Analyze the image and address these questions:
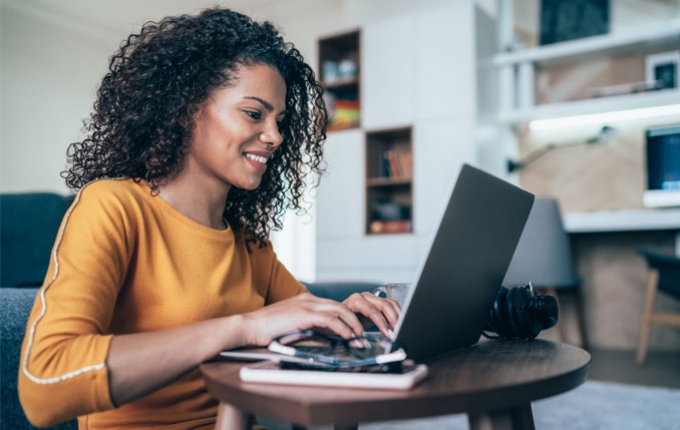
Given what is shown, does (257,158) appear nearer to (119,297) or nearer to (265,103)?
(265,103)

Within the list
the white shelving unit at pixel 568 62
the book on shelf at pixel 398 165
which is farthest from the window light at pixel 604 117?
the book on shelf at pixel 398 165

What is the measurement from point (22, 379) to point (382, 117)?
3957 millimetres

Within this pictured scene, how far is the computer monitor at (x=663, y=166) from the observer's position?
147 inches

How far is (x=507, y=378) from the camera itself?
58 centimetres

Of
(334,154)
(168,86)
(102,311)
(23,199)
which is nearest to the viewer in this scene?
(102,311)

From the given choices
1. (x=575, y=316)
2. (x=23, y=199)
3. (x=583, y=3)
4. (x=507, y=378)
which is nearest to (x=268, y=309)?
(x=507, y=378)

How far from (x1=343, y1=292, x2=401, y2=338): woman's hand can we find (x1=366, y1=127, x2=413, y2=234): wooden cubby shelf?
3.43 metres

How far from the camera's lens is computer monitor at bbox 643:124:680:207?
373 cm

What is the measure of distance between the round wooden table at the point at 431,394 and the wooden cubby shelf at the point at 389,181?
12.1 ft

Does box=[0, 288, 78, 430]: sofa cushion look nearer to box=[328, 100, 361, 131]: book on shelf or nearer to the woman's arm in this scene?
the woman's arm

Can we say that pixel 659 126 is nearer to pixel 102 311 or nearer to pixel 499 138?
pixel 499 138

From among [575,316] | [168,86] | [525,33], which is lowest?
[575,316]

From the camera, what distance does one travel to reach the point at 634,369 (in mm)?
3166

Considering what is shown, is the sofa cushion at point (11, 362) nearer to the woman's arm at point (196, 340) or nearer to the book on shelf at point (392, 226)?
the woman's arm at point (196, 340)
